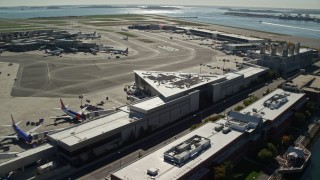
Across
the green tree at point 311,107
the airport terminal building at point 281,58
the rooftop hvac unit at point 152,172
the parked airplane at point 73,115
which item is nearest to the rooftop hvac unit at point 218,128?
the rooftop hvac unit at point 152,172

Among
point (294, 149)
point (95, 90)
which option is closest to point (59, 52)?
point (95, 90)

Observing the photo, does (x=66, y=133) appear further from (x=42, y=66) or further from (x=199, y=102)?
(x=42, y=66)

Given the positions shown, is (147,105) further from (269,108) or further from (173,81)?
(269,108)

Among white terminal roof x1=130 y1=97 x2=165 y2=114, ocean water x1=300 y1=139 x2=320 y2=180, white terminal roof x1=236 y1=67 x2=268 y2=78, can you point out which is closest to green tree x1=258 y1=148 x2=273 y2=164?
ocean water x1=300 y1=139 x2=320 y2=180

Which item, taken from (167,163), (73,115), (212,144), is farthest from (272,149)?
(73,115)

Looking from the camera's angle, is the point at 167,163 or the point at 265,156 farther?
the point at 265,156

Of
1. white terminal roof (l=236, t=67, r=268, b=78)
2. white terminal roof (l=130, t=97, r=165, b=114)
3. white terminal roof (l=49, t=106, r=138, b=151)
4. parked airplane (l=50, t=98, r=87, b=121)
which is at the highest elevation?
white terminal roof (l=130, t=97, r=165, b=114)

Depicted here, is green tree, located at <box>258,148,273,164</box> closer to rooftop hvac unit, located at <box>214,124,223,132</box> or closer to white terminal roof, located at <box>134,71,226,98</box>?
rooftop hvac unit, located at <box>214,124,223,132</box>
